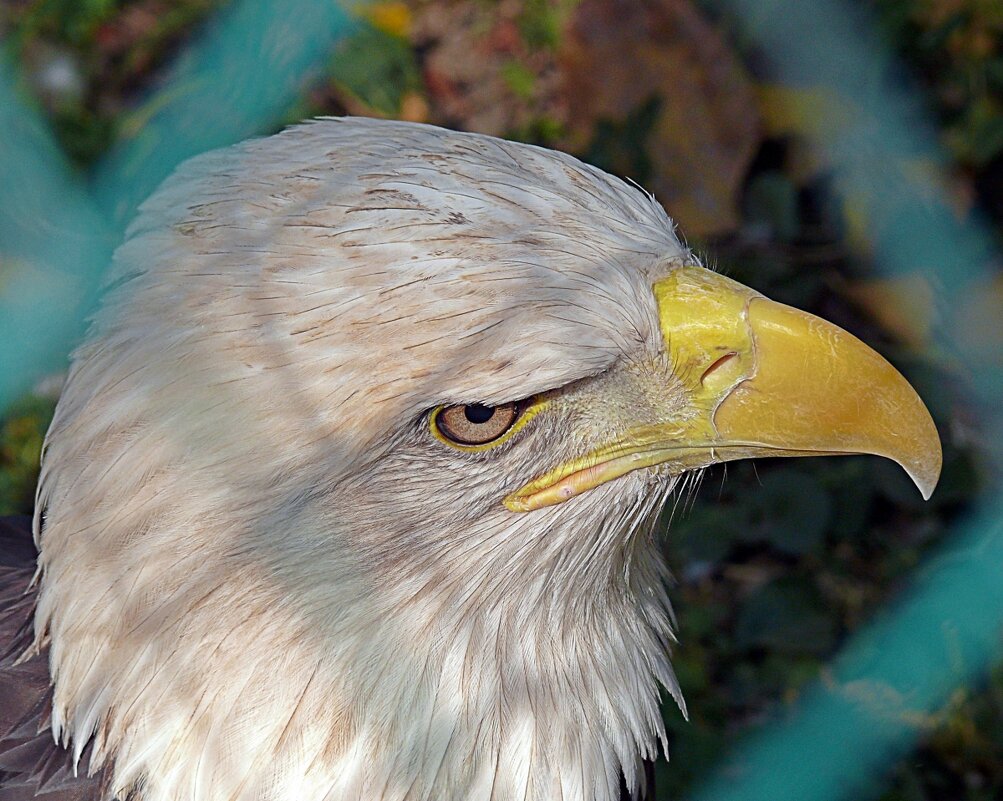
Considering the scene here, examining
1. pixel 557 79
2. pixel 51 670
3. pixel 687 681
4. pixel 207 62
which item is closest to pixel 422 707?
pixel 51 670

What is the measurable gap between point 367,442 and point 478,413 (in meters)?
0.13

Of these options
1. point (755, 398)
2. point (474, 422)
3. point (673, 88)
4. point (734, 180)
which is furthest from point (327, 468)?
point (673, 88)

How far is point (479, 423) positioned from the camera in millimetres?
1384

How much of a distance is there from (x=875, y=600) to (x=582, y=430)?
62.7 inches

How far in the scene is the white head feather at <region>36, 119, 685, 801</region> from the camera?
131 centimetres

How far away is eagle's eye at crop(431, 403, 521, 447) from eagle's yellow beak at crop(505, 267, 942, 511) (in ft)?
0.30

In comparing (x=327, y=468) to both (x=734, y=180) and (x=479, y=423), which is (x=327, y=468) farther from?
(x=734, y=180)

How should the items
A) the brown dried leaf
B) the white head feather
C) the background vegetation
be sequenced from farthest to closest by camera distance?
the brown dried leaf, the background vegetation, the white head feather

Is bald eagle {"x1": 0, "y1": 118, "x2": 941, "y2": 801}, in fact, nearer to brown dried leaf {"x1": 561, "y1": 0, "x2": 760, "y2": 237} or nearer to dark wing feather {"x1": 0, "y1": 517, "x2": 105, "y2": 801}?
dark wing feather {"x1": 0, "y1": 517, "x2": 105, "y2": 801}

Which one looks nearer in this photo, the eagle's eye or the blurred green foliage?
the eagle's eye

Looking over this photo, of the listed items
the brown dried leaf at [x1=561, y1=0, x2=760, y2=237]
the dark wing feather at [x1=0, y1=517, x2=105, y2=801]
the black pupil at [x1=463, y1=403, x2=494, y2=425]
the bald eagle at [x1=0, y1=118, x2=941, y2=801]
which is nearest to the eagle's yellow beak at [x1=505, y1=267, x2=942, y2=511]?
the bald eagle at [x1=0, y1=118, x2=941, y2=801]

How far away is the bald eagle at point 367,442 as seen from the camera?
1316 mm

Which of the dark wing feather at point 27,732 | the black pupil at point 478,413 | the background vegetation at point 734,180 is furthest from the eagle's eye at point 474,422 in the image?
the background vegetation at point 734,180

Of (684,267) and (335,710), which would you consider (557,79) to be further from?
(335,710)
